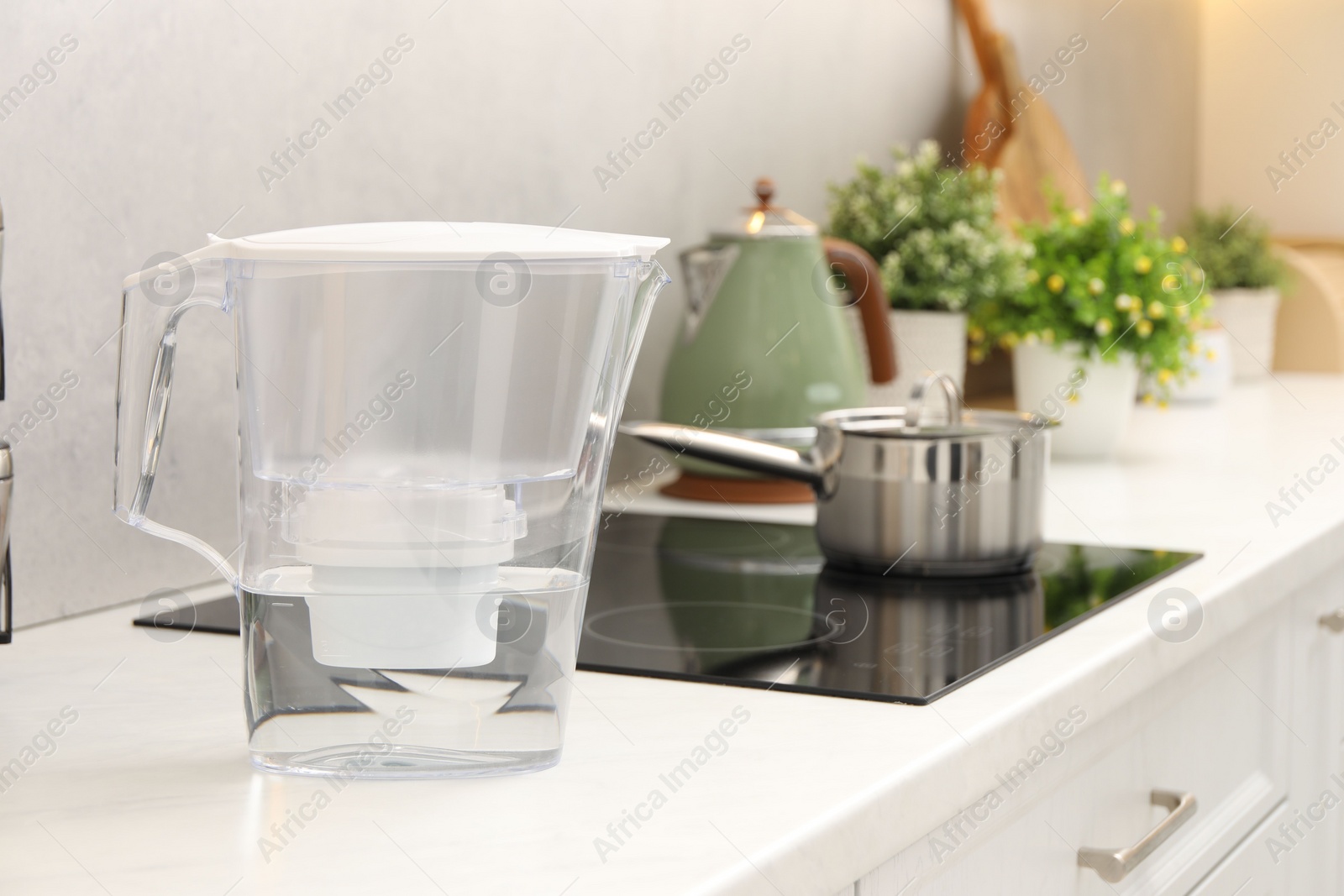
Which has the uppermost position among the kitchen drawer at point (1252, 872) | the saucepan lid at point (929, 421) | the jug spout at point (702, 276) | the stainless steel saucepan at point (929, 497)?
the jug spout at point (702, 276)

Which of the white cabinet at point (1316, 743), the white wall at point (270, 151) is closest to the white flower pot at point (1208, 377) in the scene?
the white wall at point (270, 151)

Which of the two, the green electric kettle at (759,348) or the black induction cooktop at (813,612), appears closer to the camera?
the black induction cooktop at (813,612)

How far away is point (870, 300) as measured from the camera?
4.42 ft

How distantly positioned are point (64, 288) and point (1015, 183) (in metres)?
1.43

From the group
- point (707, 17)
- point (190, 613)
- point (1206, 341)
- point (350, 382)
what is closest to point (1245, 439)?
point (1206, 341)

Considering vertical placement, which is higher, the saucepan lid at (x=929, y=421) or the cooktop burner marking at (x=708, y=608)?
the saucepan lid at (x=929, y=421)

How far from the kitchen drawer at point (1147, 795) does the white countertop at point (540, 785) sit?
27 millimetres

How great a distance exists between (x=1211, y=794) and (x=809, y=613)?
30 centimetres

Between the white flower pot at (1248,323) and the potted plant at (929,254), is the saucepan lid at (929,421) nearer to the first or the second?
the potted plant at (929,254)

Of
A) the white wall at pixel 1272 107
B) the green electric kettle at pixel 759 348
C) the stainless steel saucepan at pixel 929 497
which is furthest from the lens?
the white wall at pixel 1272 107

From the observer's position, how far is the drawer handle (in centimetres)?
72

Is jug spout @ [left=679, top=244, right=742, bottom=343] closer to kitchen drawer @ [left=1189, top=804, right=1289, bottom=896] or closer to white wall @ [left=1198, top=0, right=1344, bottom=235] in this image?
kitchen drawer @ [left=1189, top=804, right=1289, bottom=896]

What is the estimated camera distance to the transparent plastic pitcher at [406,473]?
503 millimetres

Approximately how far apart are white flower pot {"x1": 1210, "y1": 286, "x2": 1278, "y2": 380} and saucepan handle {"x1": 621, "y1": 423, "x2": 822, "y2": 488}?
1.39 m
